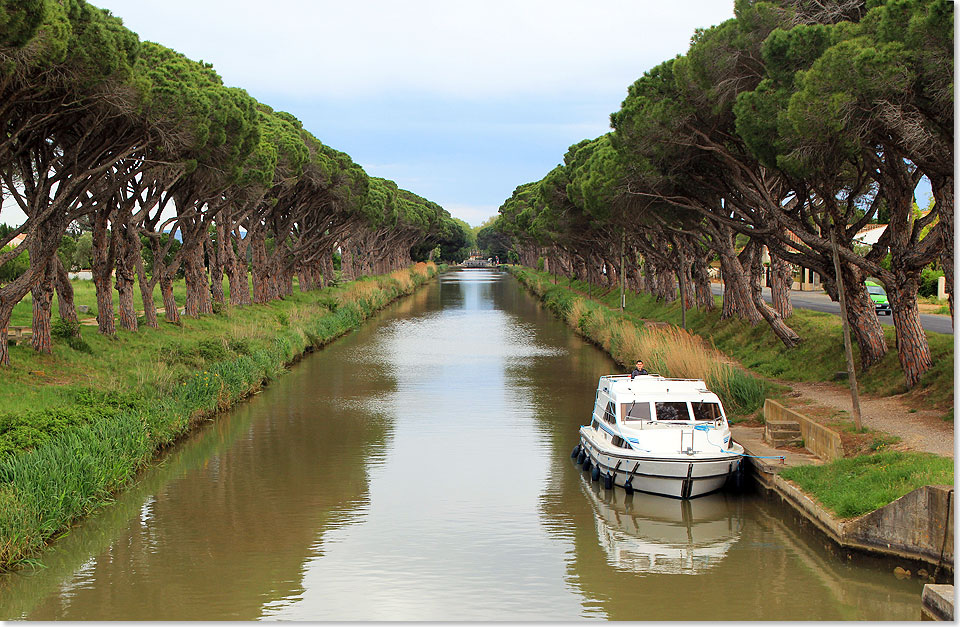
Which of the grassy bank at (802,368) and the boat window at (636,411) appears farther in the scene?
the boat window at (636,411)

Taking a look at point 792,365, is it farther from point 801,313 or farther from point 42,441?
point 42,441

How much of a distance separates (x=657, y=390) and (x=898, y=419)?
514 cm

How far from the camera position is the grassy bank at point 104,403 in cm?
1509

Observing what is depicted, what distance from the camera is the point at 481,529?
16.5 m

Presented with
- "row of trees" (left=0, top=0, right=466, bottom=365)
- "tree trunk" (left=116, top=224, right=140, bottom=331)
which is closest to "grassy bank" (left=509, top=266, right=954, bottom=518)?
"row of trees" (left=0, top=0, right=466, bottom=365)

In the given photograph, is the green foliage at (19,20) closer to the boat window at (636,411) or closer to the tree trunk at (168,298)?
the boat window at (636,411)

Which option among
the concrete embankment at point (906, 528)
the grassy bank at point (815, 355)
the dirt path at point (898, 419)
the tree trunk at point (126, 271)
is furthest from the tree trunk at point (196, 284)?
the concrete embankment at point (906, 528)

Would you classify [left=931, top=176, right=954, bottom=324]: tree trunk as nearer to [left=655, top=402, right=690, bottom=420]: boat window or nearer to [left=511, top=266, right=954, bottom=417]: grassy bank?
[left=511, top=266, right=954, bottom=417]: grassy bank

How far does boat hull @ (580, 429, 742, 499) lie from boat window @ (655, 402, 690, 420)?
54.4 inches

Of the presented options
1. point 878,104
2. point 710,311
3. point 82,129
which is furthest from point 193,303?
point 878,104

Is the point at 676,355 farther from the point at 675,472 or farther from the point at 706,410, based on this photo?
the point at 675,472

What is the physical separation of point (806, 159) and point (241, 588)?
14.0 metres

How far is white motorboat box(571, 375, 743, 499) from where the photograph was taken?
18.0m

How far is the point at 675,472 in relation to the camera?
1800cm
